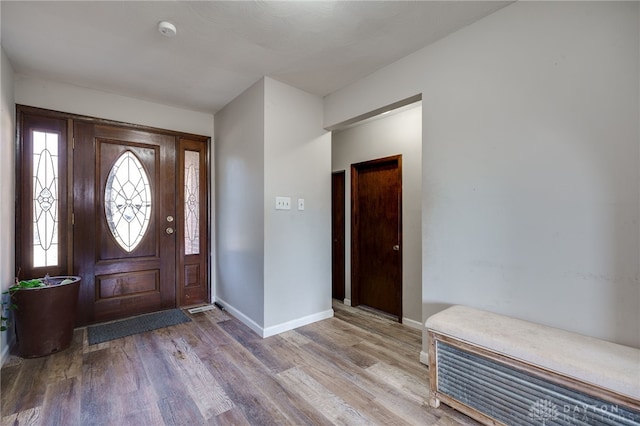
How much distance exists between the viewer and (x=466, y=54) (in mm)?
2131

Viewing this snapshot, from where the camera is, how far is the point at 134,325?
316 centimetres

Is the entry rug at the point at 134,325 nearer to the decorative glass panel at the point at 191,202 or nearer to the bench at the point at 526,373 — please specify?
the decorative glass panel at the point at 191,202

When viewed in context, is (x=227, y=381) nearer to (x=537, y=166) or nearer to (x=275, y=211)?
(x=275, y=211)

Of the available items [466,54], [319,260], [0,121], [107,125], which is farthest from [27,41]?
[466,54]

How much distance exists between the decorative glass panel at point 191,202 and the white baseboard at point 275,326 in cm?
94

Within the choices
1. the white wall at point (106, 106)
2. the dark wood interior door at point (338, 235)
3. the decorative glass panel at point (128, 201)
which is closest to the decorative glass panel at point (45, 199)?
the white wall at point (106, 106)

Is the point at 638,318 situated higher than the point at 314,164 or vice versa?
the point at 314,164

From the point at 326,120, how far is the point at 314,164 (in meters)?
0.55

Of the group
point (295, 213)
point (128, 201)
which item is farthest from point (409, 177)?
point (128, 201)

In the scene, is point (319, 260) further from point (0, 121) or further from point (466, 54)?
point (0, 121)

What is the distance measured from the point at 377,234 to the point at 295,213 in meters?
1.24

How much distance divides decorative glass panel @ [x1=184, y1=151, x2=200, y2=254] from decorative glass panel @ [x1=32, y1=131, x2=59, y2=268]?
4.17ft

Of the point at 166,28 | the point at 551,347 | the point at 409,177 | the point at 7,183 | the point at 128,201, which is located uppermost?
the point at 166,28

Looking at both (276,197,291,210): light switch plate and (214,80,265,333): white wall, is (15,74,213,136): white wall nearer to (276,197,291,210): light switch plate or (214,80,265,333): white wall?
(214,80,265,333): white wall
